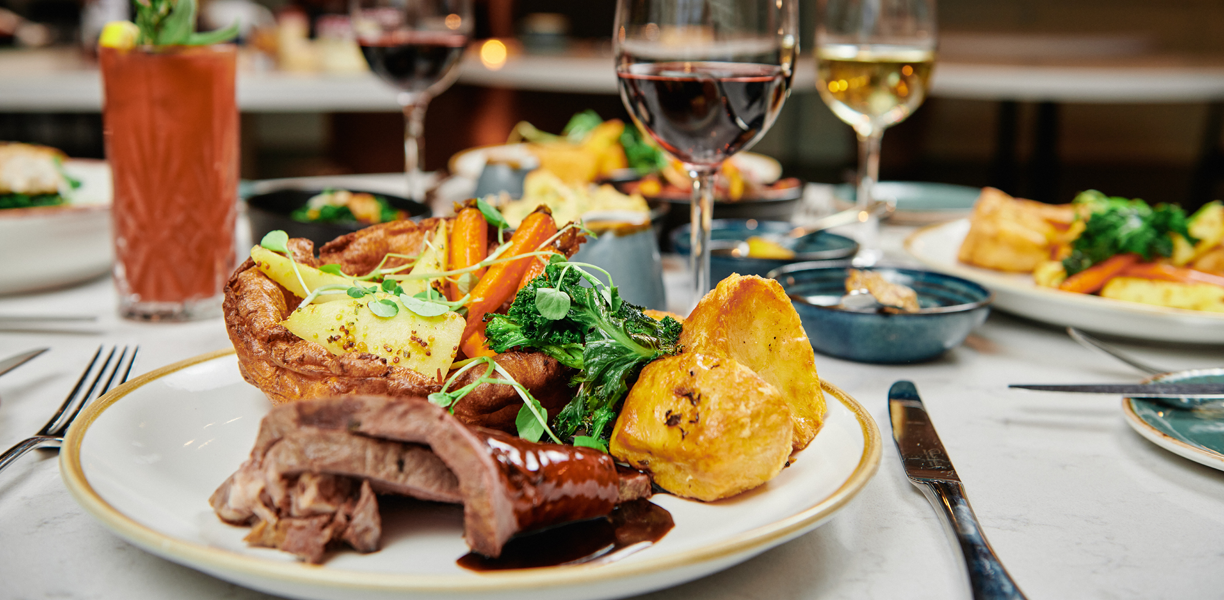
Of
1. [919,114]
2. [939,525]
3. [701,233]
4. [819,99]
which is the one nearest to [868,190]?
[701,233]

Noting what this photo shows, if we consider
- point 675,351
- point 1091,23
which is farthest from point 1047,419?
point 1091,23

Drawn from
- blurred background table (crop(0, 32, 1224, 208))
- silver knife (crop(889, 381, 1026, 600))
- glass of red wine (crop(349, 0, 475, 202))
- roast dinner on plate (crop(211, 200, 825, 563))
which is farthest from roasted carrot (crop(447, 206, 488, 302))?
blurred background table (crop(0, 32, 1224, 208))

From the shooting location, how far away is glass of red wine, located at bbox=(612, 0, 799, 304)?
1.29 meters

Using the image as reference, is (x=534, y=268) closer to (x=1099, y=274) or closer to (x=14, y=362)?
(x=14, y=362)

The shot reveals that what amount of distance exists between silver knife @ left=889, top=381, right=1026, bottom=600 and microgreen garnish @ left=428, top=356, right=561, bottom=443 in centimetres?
42

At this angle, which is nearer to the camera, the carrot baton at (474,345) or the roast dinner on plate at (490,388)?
the roast dinner on plate at (490,388)

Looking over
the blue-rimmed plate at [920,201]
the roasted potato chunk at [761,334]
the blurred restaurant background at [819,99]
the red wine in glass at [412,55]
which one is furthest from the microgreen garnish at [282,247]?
the blurred restaurant background at [819,99]

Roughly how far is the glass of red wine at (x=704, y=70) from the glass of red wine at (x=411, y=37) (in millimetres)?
1068

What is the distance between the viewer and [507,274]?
44.6 inches

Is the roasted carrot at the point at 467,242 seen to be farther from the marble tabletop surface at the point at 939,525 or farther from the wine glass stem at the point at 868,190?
the wine glass stem at the point at 868,190

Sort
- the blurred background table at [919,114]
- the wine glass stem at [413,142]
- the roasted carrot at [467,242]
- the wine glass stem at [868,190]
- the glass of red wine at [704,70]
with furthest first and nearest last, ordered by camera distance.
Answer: the blurred background table at [919,114] → the wine glass stem at [413,142] → the wine glass stem at [868,190] → the glass of red wine at [704,70] → the roasted carrot at [467,242]

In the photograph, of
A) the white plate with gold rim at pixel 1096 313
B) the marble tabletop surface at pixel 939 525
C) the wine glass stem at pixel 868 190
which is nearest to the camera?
the marble tabletop surface at pixel 939 525

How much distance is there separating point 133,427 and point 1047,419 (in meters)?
1.21

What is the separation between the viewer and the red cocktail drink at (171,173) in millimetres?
1534
